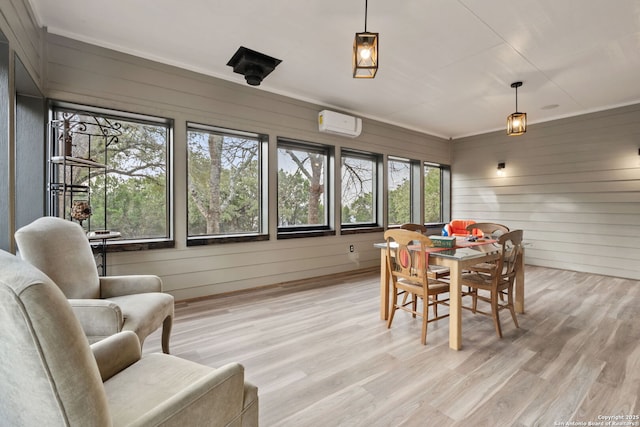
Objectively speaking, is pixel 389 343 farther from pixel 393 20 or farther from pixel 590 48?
pixel 590 48

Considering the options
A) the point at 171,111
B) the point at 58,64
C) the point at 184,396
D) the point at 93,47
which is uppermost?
the point at 93,47

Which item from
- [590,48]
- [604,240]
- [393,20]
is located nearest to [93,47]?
[393,20]

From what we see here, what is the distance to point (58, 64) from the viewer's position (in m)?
2.73

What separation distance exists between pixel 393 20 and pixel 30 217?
3533 millimetres

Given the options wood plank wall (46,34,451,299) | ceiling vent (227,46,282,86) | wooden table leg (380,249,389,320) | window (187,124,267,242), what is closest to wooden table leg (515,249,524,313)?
wooden table leg (380,249,389,320)

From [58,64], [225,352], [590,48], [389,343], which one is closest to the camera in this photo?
[225,352]

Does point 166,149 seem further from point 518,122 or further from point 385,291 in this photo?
point 518,122

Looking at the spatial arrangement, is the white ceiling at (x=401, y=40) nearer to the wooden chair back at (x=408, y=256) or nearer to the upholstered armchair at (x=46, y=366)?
the wooden chair back at (x=408, y=256)

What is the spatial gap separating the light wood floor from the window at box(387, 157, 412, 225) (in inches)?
98.9

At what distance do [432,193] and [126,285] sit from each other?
5988mm

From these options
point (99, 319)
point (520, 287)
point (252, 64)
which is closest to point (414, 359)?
point (520, 287)

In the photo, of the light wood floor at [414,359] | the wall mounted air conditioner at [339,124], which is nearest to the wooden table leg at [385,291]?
the light wood floor at [414,359]

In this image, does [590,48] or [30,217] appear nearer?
[30,217]

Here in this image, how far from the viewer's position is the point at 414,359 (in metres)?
2.24
